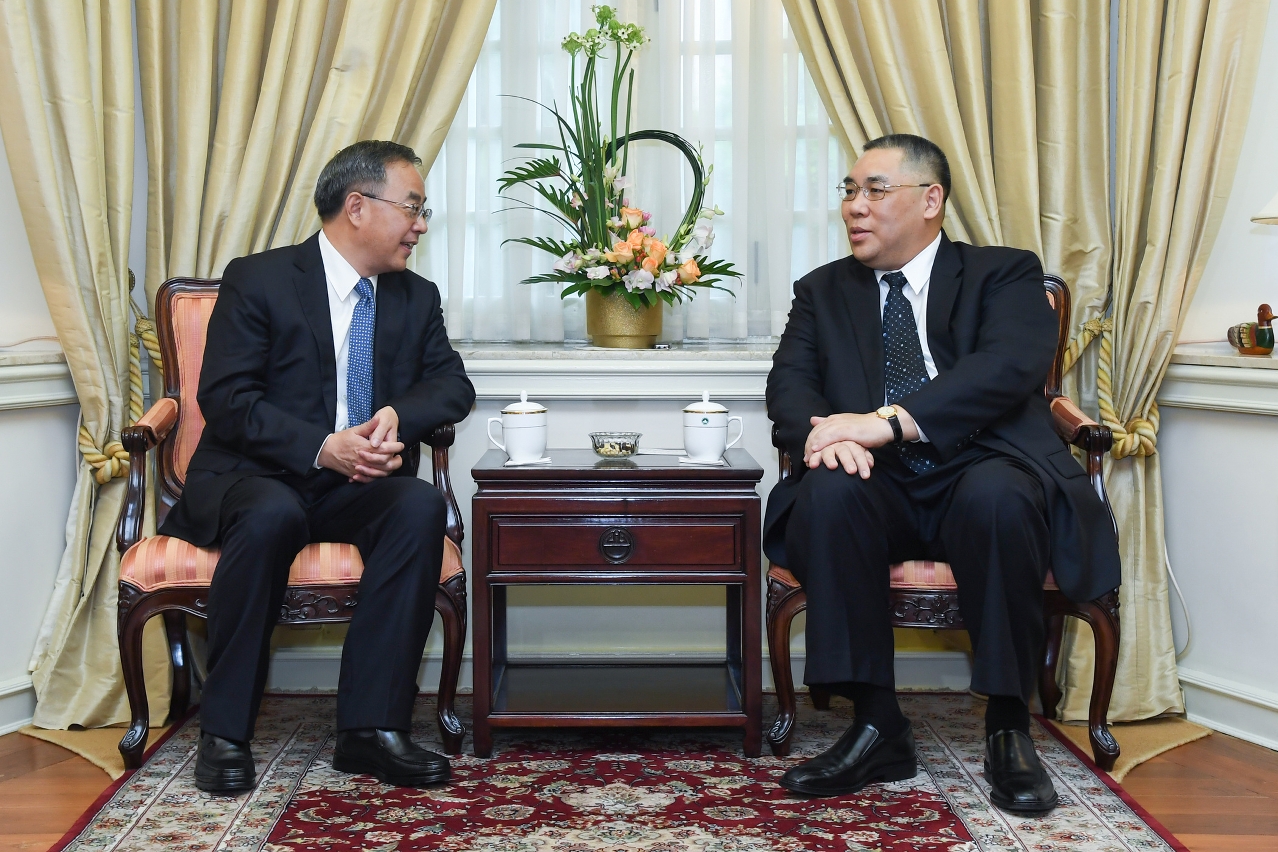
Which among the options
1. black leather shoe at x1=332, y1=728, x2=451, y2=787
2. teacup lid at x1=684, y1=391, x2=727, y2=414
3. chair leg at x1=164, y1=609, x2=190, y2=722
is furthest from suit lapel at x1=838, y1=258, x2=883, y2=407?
chair leg at x1=164, y1=609, x2=190, y2=722

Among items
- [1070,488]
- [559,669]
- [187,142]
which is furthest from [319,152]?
[1070,488]

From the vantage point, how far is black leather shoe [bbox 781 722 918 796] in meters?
2.29

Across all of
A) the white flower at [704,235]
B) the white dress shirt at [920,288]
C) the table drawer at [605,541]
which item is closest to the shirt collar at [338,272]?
the table drawer at [605,541]

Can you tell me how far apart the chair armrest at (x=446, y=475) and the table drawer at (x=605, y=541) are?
0.79 feet

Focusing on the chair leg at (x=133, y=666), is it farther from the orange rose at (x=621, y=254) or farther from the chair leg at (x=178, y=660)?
the orange rose at (x=621, y=254)

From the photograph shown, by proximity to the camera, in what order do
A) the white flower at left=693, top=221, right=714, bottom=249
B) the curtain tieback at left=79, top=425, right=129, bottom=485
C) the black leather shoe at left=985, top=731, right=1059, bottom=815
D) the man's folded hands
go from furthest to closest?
the white flower at left=693, top=221, right=714, bottom=249 → the curtain tieback at left=79, top=425, right=129, bottom=485 → the man's folded hands → the black leather shoe at left=985, top=731, right=1059, bottom=815

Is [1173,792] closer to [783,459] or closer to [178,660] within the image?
[783,459]

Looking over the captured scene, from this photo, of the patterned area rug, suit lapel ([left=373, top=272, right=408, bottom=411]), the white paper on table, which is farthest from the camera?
suit lapel ([left=373, top=272, right=408, bottom=411])

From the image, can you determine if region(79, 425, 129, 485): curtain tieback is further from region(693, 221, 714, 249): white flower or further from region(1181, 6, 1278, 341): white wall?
region(1181, 6, 1278, 341): white wall

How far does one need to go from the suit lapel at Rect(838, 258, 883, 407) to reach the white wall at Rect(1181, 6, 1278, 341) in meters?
0.94

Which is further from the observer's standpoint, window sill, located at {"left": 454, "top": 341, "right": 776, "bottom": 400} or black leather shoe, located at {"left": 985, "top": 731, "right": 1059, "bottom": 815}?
window sill, located at {"left": 454, "top": 341, "right": 776, "bottom": 400}

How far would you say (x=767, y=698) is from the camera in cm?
303

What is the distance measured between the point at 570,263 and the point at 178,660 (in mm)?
1420

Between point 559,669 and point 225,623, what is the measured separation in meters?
0.91
